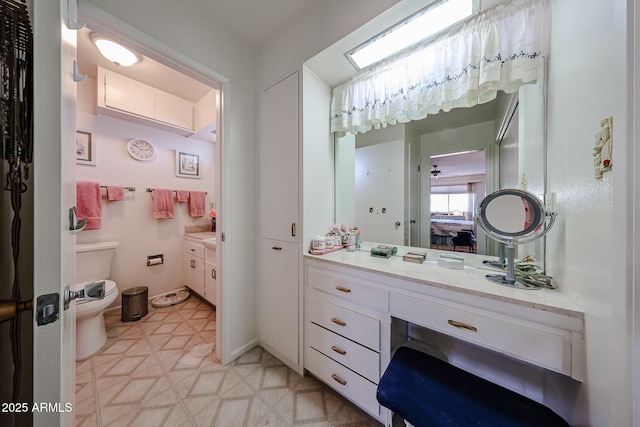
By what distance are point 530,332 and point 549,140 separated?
0.82 metres

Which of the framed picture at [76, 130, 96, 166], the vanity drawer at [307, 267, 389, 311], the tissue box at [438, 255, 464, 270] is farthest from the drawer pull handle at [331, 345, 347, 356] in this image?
the framed picture at [76, 130, 96, 166]

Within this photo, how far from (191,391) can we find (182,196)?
2.21m

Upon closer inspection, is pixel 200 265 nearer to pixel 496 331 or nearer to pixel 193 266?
pixel 193 266

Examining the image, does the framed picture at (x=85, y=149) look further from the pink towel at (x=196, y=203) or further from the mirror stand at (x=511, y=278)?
the mirror stand at (x=511, y=278)

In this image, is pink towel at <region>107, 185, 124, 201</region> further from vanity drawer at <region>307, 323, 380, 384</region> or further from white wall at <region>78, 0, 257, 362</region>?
vanity drawer at <region>307, 323, 380, 384</region>

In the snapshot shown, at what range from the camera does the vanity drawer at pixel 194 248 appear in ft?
8.19

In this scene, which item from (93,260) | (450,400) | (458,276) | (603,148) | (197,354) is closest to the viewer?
(603,148)

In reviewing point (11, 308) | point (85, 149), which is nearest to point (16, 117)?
point (11, 308)

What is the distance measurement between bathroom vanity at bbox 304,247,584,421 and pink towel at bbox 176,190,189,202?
2238mm

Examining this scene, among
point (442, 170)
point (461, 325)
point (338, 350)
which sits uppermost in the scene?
point (442, 170)

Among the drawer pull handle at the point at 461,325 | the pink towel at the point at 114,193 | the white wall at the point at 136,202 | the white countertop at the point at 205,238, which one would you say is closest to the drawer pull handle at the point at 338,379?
the drawer pull handle at the point at 461,325

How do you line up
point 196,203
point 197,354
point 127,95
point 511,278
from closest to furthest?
point 511,278
point 197,354
point 127,95
point 196,203

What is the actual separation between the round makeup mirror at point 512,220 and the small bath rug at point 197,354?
2.01 meters

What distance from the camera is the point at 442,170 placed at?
1429 millimetres
